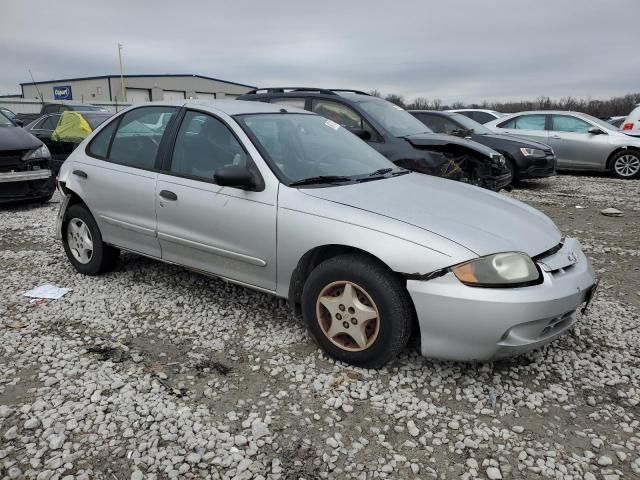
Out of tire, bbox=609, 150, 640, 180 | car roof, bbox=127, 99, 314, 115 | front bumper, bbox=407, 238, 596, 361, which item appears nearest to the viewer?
front bumper, bbox=407, 238, 596, 361

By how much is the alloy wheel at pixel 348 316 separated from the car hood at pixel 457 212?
489 mm

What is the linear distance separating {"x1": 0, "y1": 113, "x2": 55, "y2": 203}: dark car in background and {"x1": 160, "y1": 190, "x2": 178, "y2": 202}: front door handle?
473 centimetres

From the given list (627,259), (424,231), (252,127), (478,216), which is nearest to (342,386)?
(424,231)

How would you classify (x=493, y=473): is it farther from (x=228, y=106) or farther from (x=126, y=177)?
(x=126, y=177)

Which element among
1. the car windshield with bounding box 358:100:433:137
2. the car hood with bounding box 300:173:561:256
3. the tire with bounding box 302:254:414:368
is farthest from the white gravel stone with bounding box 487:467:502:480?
the car windshield with bounding box 358:100:433:137

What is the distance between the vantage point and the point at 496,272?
2623 mm

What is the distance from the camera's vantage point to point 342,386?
2.86 meters

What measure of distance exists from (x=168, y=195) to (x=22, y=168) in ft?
16.1

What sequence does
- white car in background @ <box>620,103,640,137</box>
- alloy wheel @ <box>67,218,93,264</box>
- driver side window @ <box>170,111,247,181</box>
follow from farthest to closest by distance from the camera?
white car in background @ <box>620,103,640,137</box> < alloy wheel @ <box>67,218,93,264</box> < driver side window @ <box>170,111,247,181</box>

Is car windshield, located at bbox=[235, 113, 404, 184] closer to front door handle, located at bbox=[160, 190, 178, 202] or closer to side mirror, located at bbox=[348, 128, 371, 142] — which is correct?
front door handle, located at bbox=[160, 190, 178, 202]

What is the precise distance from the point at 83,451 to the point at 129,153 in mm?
2545

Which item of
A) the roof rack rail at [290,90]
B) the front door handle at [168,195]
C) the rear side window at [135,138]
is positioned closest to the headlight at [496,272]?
the front door handle at [168,195]

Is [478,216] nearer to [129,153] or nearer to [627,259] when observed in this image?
[129,153]

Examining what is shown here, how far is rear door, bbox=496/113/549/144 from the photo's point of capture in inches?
457
